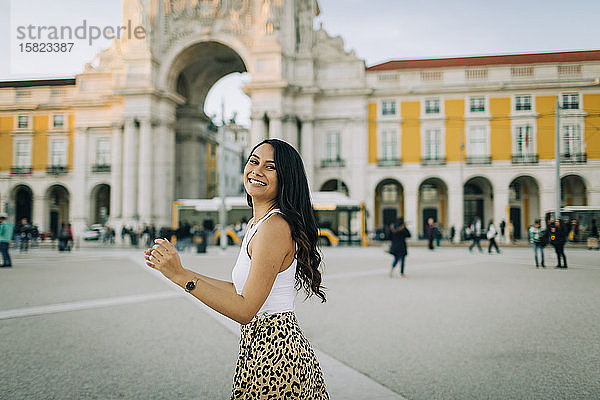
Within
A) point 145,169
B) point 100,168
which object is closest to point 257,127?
point 145,169

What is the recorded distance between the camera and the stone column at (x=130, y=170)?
36.5m

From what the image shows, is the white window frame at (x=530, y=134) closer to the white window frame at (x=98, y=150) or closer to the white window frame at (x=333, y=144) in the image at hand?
the white window frame at (x=333, y=144)

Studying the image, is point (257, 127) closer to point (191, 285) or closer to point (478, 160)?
point (478, 160)

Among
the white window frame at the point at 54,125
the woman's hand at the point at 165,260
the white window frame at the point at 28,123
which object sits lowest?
the woman's hand at the point at 165,260

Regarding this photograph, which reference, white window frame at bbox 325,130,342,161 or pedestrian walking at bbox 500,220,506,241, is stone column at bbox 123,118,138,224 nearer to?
white window frame at bbox 325,130,342,161

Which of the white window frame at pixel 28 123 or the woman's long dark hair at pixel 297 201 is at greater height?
the white window frame at pixel 28 123

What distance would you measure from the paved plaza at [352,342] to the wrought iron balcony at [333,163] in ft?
89.4

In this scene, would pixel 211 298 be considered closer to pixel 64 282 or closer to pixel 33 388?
pixel 33 388

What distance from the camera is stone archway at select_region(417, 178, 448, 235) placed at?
4000 cm

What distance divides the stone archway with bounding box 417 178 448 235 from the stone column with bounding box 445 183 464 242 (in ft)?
11.8

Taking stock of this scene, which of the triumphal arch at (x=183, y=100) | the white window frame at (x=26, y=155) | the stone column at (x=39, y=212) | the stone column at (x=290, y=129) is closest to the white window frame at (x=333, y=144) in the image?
the triumphal arch at (x=183, y=100)

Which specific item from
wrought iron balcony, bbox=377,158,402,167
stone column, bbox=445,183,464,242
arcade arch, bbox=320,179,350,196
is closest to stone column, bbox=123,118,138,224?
arcade arch, bbox=320,179,350,196

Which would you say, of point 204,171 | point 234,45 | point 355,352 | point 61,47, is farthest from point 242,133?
point 355,352

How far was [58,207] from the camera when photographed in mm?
43000
